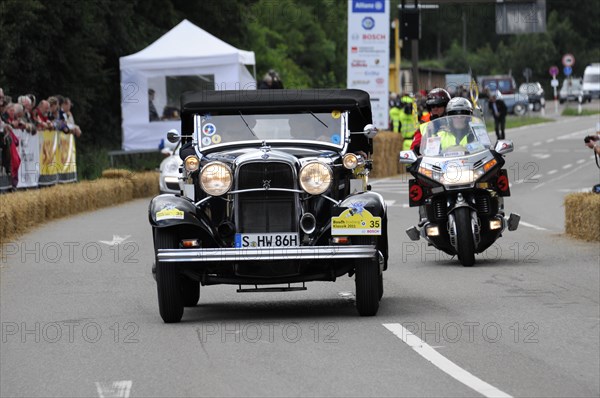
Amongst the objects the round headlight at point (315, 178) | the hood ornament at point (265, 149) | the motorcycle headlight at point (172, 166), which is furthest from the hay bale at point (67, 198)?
the round headlight at point (315, 178)

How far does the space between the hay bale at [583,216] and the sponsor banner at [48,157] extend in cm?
1062

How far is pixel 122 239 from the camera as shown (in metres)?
20.2

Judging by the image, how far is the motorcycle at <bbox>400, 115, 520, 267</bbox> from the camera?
15781 millimetres

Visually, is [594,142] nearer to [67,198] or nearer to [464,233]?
[464,233]

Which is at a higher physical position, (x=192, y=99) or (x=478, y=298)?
(x=192, y=99)

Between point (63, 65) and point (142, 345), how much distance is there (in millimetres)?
29819

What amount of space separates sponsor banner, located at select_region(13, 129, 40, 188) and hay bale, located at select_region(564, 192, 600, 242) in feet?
32.5

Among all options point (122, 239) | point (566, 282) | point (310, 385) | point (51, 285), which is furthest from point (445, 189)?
point (310, 385)

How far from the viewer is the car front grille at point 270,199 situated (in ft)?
38.3

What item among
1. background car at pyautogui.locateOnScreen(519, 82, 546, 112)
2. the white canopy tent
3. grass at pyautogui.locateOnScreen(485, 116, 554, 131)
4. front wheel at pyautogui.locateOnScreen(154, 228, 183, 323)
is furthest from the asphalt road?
background car at pyautogui.locateOnScreen(519, 82, 546, 112)

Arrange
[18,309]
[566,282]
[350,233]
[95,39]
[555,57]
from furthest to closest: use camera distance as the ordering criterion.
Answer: [555,57] < [95,39] < [566,282] < [18,309] < [350,233]

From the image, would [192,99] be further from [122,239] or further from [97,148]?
[97,148]

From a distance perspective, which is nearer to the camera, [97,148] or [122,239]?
[122,239]

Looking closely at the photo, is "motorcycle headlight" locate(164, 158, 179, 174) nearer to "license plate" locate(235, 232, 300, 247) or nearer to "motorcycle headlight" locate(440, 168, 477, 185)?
"motorcycle headlight" locate(440, 168, 477, 185)
